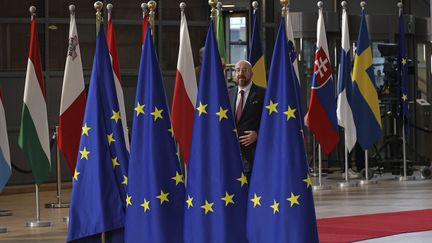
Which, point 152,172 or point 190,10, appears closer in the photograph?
point 152,172

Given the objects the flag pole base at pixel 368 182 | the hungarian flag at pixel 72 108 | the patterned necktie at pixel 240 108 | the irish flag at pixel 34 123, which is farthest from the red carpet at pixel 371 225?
the flag pole base at pixel 368 182

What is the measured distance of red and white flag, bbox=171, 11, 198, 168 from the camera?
1133 cm

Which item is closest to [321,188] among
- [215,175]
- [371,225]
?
[371,225]

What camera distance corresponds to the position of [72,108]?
451 inches

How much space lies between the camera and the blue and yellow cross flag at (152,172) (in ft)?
23.5

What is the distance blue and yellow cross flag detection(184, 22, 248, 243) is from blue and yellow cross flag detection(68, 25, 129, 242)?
0.48 meters

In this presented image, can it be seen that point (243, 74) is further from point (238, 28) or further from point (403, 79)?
point (238, 28)

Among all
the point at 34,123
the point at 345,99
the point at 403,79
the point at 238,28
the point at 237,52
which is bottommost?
the point at 34,123

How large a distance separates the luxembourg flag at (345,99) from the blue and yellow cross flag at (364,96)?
0.14 metres

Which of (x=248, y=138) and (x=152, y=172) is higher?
(x=248, y=138)

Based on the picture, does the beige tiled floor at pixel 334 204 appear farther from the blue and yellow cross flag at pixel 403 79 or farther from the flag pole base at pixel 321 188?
the blue and yellow cross flag at pixel 403 79

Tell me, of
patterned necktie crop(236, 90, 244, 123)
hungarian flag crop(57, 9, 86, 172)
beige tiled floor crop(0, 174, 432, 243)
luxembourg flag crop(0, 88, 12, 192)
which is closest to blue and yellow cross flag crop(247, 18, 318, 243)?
patterned necktie crop(236, 90, 244, 123)

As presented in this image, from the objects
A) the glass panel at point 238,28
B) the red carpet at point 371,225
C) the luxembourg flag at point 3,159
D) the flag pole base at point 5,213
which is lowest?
the red carpet at point 371,225

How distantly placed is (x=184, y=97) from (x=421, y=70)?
8.50m
